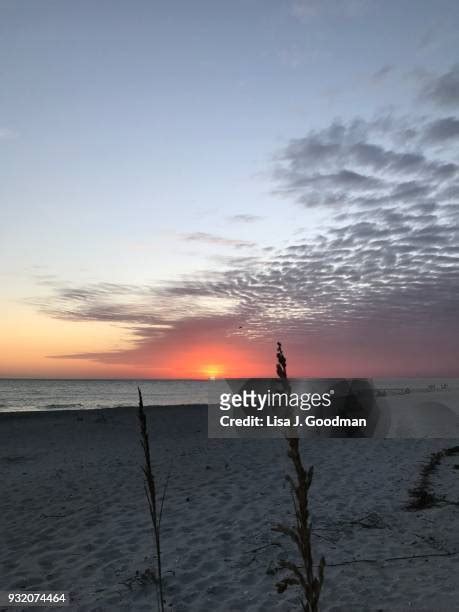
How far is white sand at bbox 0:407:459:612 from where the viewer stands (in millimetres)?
5895

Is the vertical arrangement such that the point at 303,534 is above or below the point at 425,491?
above

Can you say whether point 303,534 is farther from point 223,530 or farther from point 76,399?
point 76,399

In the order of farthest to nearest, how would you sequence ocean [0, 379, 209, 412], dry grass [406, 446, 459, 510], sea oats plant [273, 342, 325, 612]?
ocean [0, 379, 209, 412]
dry grass [406, 446, 459, 510]
sea oats plant [273, 342, 325, 612]

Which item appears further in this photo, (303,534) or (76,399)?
(76,399)

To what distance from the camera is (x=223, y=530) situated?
8.20m

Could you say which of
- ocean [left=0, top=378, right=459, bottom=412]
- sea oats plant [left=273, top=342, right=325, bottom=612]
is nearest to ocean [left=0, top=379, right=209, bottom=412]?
ocean [left=0, top=378, right=459, bottom=412]

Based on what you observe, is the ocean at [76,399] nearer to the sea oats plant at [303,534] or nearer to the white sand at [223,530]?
the white sand at [223,530]

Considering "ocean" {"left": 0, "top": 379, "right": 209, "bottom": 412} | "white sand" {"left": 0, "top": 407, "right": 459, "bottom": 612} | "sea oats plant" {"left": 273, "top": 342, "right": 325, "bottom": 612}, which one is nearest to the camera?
"sea oats plant" {"left": 273, "top": 342, "right": 325, "bottom": 612}

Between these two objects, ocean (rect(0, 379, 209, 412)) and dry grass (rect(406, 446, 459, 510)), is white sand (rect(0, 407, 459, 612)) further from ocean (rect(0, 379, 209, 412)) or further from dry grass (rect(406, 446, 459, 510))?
ocean (rect(0, 379, 209, 412))

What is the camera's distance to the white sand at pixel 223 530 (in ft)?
19.3

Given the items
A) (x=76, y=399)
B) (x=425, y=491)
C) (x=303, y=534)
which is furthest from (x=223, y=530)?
(x=76, y=399)

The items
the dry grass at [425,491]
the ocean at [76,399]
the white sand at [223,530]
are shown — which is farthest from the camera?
the ocean at [76,399]

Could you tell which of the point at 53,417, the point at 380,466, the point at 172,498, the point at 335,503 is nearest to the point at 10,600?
the point at 172,498

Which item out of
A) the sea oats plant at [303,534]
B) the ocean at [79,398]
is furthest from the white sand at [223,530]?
the ocean at [79,398]
